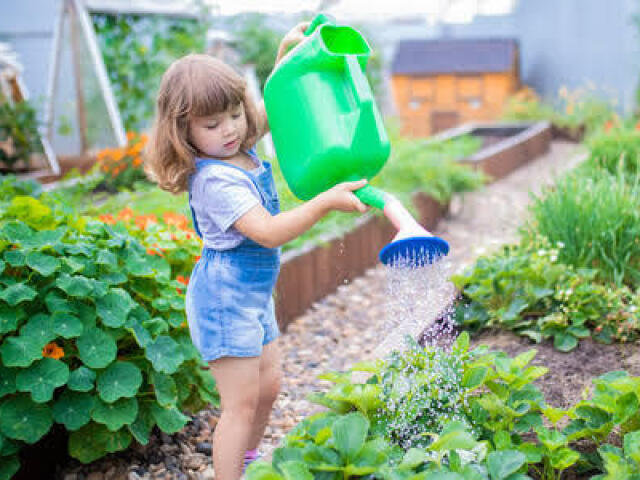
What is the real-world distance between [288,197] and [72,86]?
368cm

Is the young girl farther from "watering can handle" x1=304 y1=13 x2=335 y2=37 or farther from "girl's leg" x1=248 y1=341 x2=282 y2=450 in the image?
"watering can handle" x1=304 y1=13 x2=335 y2=37

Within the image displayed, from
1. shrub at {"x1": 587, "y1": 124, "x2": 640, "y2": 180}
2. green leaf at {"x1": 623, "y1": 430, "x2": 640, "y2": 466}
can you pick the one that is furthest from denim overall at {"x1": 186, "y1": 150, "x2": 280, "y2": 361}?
shrub at {"x1": 587, "y1": 124, "x2": 640, "y2": 180}

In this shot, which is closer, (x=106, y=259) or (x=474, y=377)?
(x=474, y=377)

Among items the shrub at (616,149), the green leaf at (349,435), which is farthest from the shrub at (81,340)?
the shrub at (616,149)

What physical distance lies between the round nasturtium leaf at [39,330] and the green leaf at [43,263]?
0.11 m

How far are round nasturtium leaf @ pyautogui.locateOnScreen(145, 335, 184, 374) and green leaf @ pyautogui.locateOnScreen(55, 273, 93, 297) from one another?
0.22 metres

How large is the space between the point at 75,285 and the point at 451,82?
911 centimetres

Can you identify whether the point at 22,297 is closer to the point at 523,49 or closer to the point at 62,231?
the point at 62,231

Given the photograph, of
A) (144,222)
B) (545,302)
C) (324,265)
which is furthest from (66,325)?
(324,265)

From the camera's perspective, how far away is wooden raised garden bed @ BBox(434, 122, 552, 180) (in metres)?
6.27

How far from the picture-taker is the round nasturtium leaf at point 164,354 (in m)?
1.77

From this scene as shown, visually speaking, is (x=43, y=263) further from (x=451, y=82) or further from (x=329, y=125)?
(x=451, y=82)

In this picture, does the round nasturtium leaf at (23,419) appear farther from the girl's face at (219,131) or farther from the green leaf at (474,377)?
the green leaf at (474,377)

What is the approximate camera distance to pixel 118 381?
68.1 inches
